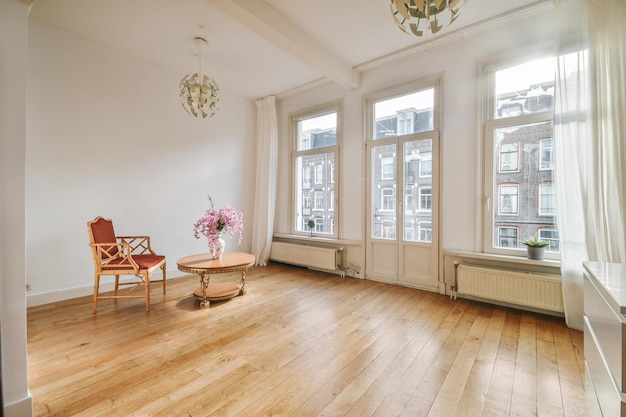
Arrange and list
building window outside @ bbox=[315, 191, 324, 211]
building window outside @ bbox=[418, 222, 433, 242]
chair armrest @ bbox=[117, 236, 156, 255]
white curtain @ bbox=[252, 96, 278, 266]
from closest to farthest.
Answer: chair armrest @ bbox=[117, 236, 156, 255], building window outside @ bbox=[418, 222, 433, 242], building window outside @ bbox=[315, 191, 324, 211], white curtain @ bbox=[252, 96, 278, 266]

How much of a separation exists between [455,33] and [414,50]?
54cm

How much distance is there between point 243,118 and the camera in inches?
217

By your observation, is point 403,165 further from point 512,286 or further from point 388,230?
point 512,286

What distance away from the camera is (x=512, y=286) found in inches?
A: 121

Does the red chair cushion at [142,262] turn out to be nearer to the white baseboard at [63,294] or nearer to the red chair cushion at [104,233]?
the red chair cushion at [104,233]

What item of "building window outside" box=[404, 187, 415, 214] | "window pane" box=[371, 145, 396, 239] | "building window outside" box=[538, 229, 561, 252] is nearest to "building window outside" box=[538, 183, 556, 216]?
"building window outside" box=[538, 229, 561, 252]

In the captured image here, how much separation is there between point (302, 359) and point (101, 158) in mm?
3721

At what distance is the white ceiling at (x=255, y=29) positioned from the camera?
298cm

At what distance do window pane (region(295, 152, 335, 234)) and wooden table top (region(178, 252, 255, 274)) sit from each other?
1.82 metres

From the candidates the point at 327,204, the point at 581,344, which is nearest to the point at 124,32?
the point at 327,204

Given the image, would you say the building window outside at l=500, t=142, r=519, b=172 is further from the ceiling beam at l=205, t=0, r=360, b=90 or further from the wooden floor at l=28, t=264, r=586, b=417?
the ceiling beam at l=205, t=0, r=360, b=90

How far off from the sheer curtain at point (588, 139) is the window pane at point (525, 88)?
31 cm

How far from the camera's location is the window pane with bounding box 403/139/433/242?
387 cm

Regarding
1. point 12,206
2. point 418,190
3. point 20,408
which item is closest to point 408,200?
point 418,190
